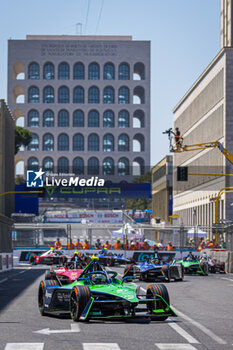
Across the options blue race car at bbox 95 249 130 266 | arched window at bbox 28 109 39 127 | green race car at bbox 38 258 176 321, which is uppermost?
arched window at bbox 28 109 39 127

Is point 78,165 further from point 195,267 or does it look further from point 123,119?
point 195,267

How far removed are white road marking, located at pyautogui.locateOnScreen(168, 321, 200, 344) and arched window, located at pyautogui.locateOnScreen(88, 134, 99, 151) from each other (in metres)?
174

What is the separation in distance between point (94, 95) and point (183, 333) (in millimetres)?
177657

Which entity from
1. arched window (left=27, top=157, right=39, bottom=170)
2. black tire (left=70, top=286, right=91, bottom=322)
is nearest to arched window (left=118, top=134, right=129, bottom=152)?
arched window (left=27, top=157, right=39, bottom=170)

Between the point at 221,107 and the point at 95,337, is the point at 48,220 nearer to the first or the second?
the point at 221,107

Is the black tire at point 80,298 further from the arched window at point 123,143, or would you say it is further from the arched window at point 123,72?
the arched window at point 123,72

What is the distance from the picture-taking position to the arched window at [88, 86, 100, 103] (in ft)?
616

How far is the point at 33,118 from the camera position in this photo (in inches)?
7313

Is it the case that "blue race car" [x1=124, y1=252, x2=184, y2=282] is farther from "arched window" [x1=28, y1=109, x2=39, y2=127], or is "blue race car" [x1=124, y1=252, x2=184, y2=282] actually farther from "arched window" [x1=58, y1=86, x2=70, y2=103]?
"arched window" [x1=58, y1=86, x2=70, y2=103]

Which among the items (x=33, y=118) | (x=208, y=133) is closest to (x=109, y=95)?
(x=33, y=118)

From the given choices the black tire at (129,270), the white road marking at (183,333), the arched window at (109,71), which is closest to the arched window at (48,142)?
the arched window at (109,71)

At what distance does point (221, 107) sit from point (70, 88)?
107 metres

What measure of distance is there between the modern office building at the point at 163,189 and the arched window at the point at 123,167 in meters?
37.5

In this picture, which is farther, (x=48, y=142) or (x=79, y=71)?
(x=79, y=71)
